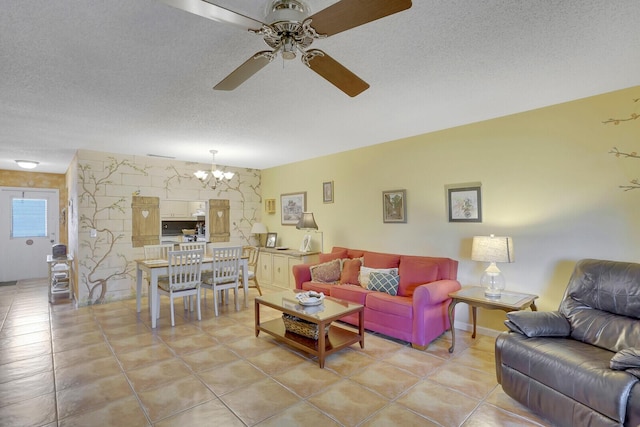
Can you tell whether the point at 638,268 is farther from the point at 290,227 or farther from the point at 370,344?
the point at 290,227

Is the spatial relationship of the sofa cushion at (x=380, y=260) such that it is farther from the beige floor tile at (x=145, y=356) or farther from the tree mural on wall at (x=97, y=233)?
the tree mural on wall at (x=97, y=233)

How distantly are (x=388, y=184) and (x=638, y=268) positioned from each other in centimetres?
272

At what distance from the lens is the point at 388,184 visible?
4504 mm

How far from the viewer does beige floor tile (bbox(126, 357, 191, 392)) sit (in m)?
2.55

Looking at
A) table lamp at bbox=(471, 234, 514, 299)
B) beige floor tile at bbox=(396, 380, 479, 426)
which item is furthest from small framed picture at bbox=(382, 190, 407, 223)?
beige floor tile at bbox=(396, 380, 479, 426)

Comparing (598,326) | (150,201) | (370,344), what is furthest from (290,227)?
(598,326)

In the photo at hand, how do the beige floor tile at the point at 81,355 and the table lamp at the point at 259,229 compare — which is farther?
the table lamp at the point at 259,229

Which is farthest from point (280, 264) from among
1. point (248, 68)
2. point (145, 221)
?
point (248, 68)

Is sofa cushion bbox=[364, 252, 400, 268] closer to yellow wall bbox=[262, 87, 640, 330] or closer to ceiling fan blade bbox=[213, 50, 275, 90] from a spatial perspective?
yellow wall bbox=[262, 87, 640, 330]

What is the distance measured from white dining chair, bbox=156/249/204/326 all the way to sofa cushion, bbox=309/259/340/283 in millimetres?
1561

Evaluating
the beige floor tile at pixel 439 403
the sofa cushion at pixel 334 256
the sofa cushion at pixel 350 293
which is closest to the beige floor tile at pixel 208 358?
the sofa cushion at pixel 350 293

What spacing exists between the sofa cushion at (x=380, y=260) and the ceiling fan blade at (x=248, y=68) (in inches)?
117

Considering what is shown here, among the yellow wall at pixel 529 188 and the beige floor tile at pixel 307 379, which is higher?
the yellow wall at pixel 529 188

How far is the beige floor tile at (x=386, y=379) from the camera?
2.46 m
